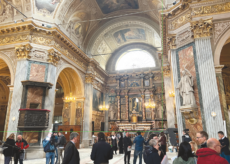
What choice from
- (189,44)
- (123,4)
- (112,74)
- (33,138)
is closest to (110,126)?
(112,74)

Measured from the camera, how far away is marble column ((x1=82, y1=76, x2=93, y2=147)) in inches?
609

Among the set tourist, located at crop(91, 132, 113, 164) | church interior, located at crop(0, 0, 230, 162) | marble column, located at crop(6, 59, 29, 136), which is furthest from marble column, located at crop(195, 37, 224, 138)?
marble column, located at crop(6, 59, 29, 136)

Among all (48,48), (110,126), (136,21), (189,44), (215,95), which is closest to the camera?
(215,95)

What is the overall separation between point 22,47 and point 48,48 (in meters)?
1.56

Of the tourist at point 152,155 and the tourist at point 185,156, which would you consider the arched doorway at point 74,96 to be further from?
the tourist at point 185,156

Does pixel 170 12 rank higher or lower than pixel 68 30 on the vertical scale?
lower

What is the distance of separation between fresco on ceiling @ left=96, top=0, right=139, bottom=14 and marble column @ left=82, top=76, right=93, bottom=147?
6.89m

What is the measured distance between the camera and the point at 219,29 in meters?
8.24

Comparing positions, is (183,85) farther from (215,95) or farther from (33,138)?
(33,138)

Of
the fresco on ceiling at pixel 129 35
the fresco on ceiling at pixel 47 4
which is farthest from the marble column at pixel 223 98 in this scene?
the fresco on ceiling at pixel 129 35

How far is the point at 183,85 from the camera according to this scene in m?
8.05

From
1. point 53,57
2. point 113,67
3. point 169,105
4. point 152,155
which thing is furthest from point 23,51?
point 113,67

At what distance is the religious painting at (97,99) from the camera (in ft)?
61.6

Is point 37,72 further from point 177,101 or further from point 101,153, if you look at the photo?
point 101,153
